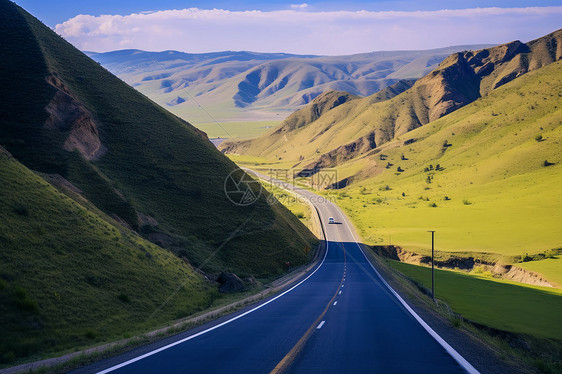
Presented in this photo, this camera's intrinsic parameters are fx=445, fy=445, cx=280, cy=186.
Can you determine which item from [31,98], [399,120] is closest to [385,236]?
[31,98]

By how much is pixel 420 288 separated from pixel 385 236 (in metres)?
35.9

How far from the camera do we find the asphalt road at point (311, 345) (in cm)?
1029

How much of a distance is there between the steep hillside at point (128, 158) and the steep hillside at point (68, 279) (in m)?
10.3

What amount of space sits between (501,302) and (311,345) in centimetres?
3906

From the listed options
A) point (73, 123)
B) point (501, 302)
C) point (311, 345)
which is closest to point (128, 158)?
point (73, 123)

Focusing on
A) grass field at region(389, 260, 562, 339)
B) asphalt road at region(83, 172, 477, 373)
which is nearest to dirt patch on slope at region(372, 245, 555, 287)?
grass field at region(389, 260, 562, 339)

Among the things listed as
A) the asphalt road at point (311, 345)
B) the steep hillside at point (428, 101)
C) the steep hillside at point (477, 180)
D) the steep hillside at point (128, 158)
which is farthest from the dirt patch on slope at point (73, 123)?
the steep hillside at point (428, 101)

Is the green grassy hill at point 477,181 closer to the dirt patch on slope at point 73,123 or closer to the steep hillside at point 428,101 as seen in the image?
the steep hillside at point 428,101

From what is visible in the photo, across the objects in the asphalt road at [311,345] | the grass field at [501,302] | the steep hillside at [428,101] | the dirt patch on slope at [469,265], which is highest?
the steep hillside at [428,101]

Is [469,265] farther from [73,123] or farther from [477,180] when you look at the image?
[73,123]

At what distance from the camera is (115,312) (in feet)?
62.8

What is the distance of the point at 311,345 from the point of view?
1279 cm

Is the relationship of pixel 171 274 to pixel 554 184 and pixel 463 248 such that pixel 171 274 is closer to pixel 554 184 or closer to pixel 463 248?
pixel 463 248

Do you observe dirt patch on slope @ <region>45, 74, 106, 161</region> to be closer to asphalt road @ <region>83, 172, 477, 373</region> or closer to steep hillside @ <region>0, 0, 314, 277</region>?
steep hillside @ <region>0, 0, 314, 277</region>
